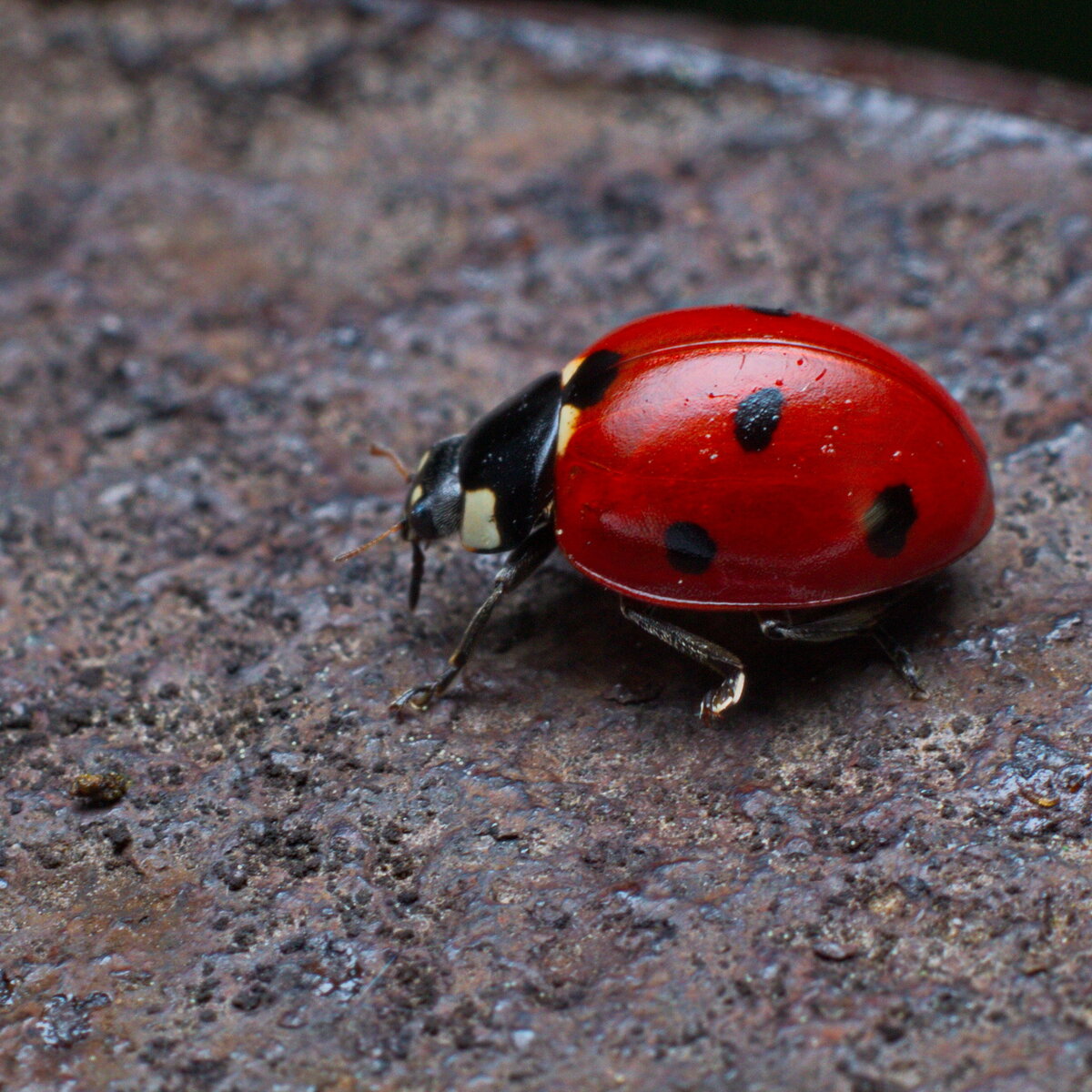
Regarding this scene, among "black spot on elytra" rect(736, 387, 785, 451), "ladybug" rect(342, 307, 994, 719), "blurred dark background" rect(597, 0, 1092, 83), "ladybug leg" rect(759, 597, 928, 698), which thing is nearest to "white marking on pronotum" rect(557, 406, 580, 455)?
"ladybug" rect(342, 307, 994, 719)

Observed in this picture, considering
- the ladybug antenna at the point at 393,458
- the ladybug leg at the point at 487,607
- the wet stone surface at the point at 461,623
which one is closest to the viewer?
the wet stone surface at the point at 461,623

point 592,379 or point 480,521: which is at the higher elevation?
point 592,379

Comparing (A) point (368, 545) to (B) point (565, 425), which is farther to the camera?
(A) point (368, 545)

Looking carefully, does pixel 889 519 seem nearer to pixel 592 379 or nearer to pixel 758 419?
pixel 758 419

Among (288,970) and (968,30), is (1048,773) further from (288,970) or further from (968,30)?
(968,30)

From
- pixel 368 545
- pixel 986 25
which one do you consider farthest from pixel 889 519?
pixel 986 25

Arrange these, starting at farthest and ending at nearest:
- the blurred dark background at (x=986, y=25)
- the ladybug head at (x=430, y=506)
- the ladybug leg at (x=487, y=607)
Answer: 1. the blurred dark background at (x=986, y=25)
2. the ladybug head at (x=430, y=506)
3. the ladybug leg at (x=487, y=607)

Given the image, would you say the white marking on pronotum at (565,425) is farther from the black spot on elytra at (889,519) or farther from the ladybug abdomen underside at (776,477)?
the black spot on elytra at (889,519)

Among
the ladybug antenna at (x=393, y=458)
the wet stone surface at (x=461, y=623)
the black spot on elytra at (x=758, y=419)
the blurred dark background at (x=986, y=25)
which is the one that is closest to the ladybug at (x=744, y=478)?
the black spot on elytra at (x=758, y=419)
